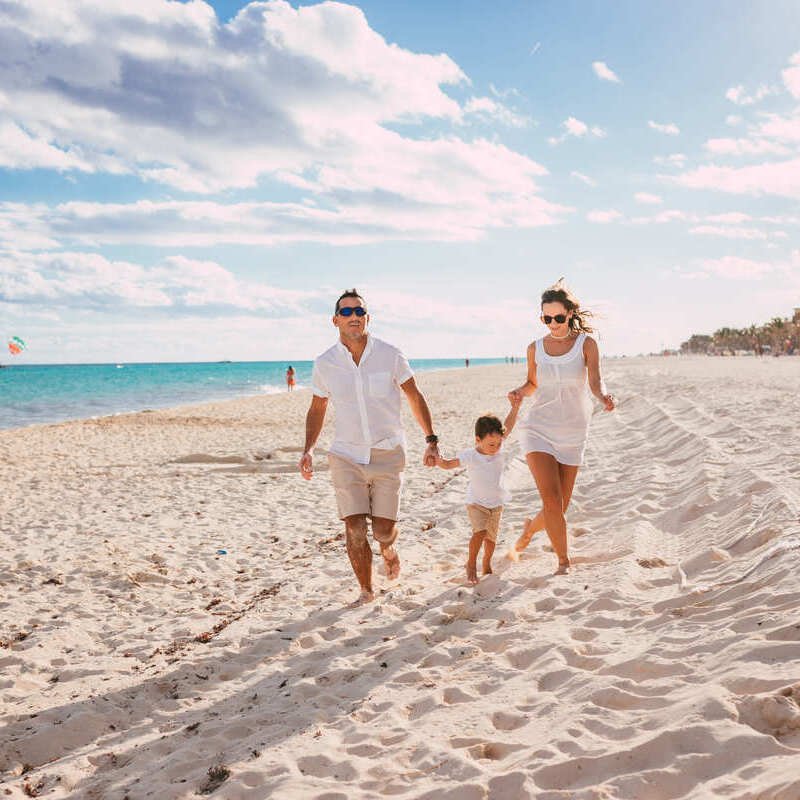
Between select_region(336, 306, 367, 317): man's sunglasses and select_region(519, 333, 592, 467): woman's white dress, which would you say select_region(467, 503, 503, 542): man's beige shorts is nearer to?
select_region(519, 333, 592, 467): woman's white dress

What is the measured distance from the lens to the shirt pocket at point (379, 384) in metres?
5.04

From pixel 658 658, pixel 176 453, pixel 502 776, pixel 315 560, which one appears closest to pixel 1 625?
pixel 315 560

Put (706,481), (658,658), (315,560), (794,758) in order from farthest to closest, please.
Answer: (706,481)
(315,560)
(658,658)
(794,758)

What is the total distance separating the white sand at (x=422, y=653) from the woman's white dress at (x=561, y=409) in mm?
1025

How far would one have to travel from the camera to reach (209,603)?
19.1ft

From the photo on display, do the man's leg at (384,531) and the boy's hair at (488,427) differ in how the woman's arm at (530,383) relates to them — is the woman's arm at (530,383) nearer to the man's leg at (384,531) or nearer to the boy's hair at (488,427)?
the boy's hair at (488,427)

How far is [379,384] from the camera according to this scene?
505cm

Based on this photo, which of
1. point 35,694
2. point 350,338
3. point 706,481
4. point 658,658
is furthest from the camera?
point 706,481

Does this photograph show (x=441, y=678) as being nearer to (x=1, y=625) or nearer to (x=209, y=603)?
(x=209, y=603)

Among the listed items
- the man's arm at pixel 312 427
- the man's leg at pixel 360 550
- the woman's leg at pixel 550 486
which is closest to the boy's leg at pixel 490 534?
the woman's leg at pixel 550 486

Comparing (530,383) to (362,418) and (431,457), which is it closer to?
(431,457)

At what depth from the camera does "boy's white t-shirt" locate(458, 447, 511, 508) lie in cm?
539

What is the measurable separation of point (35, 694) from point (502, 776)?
3.01 meters

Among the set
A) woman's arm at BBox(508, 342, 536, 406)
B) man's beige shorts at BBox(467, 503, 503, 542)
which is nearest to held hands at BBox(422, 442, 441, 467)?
man's beige shorts at BBox(467, 503, 503, 542)
